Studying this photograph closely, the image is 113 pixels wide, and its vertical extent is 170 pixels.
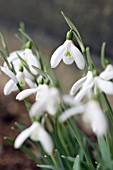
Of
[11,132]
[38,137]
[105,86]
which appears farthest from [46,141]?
[11,132]

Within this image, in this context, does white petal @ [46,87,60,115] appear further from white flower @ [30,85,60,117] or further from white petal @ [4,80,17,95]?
white petal @ [4,80,17,95]

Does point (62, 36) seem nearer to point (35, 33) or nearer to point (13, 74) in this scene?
point (35, 33)

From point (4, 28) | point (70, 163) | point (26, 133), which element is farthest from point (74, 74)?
point (26, 133)

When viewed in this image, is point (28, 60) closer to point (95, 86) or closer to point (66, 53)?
point (66, 53)

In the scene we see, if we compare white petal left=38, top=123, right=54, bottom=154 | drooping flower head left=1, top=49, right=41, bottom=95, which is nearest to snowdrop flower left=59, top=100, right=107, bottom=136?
white petal left=38, top=123, right=54, bottom=154

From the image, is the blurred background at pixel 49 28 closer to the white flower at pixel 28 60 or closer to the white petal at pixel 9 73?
the white flower at pixel 28 60
